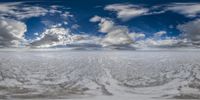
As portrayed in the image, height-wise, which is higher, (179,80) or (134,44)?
(134,44)

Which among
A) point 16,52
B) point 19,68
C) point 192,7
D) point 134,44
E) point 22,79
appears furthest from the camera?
point 19,68

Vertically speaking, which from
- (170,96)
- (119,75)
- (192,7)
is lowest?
(170,96)

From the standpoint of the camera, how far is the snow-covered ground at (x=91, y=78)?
11.2 metres

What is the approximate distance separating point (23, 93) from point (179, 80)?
20.0 ft

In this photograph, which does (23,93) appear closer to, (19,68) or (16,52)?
(16,52)

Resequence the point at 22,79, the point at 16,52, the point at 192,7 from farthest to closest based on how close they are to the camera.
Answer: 1. the point at 22,79
2. the point at 16,52
3. the point at 192,7

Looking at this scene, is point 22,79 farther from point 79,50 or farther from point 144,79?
point 144,79

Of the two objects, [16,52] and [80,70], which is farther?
[80,70]

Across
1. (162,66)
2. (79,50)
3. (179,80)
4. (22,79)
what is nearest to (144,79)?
(179,80)

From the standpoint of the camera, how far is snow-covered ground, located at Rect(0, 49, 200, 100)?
11.2 meters

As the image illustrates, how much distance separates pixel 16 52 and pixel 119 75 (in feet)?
17.1

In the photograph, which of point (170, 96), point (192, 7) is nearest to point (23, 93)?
point (170, 96)

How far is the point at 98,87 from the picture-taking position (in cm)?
1241

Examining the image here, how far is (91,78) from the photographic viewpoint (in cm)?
1381
